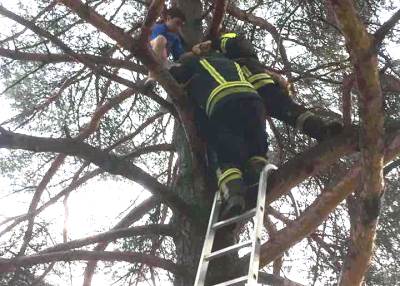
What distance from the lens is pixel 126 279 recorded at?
186 inches

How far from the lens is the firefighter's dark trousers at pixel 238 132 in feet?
10.6

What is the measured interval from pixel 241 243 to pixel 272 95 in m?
1.26

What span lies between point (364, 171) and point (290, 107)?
3.05ft

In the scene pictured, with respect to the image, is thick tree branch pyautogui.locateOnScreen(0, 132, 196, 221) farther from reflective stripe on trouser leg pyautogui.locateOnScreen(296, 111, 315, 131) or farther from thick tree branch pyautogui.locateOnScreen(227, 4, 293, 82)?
thick tree branch pyautogui.locateOnScreen(227, 4, 293, 82)

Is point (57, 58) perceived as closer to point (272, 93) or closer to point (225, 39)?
point (225, 39)

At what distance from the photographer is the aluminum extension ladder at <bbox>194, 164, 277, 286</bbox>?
→ 2.50 metres

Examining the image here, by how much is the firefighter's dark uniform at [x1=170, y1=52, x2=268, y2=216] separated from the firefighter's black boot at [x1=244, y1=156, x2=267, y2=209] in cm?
5

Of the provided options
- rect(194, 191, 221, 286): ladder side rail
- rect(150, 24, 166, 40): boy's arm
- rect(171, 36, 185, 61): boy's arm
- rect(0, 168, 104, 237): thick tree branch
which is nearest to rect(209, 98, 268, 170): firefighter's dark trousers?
rect(194, 191, 221, 286): ladder side rail

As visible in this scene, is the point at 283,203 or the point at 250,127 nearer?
the point at 250,127

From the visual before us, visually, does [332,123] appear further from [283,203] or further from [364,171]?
[283,203]

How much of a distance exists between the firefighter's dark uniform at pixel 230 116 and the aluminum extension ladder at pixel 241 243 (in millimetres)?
173

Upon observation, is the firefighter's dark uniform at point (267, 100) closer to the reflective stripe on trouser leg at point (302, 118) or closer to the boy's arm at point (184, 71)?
the reflective stripe on trouser leg at point (302, 118)

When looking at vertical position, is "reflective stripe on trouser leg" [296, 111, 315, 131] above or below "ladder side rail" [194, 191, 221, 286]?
above

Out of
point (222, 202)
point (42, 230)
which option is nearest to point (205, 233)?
point (222, 202)
